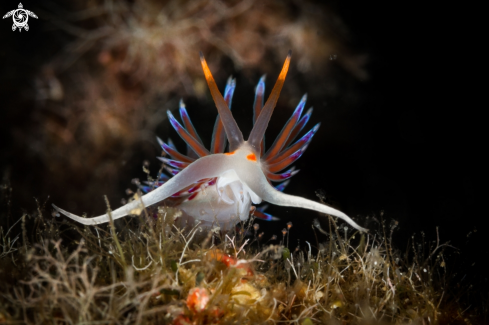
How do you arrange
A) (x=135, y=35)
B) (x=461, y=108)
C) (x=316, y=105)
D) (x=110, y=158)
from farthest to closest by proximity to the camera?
(x=316, y=105) < (x=110, y=158) < (x=461, y=108) < (x=135, y=35)

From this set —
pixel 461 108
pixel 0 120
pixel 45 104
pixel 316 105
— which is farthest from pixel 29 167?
pixel 461 108

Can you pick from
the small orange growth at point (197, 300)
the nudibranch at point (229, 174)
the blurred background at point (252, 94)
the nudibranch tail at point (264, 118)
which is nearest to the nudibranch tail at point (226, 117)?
the nudibranch at point (229, 174)

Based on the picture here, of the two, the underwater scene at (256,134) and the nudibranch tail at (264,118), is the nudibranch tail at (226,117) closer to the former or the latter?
the underwater scene at (256,134)

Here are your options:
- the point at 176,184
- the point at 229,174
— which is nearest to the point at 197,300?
the point at 176,184

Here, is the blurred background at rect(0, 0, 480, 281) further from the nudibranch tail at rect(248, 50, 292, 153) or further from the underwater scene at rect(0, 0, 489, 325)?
the nudibranch tail at rect(248, 50, 292, 153)

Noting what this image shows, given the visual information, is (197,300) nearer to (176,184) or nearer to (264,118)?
(176,184)

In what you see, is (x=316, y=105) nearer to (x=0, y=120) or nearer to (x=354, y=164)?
(x=354, y=164)
